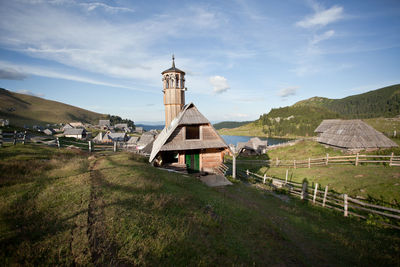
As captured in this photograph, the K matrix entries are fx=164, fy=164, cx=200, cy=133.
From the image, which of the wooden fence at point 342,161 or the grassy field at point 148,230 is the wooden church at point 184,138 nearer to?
the grassy field at point 148,230

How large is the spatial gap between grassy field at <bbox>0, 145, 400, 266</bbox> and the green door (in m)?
7.29

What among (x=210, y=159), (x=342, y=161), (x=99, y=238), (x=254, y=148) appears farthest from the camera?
(x=254, y=148)

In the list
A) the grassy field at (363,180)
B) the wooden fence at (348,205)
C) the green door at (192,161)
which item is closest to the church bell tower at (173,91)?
the green door at (192,161)

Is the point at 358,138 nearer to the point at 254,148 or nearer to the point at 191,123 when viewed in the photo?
the point at 254,148

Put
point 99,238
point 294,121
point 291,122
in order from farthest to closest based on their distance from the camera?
point 294,121, point 291,122, point 99,238

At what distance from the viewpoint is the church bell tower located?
724 inches

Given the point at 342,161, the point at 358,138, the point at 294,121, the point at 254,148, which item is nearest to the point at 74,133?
the point at 254,148

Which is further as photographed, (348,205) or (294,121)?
(294,121)

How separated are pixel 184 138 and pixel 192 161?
3.12 metres

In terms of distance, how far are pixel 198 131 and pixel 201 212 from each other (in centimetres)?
1032

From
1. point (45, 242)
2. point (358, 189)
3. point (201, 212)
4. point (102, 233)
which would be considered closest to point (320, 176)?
point (358, 189)

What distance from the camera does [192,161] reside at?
18141 mm

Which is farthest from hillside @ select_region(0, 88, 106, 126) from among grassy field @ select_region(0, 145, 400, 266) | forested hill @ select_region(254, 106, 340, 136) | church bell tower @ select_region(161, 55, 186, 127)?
forested hill @ select_region(254, 106, 340, 136)

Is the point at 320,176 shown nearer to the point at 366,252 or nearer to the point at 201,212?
the point at 366,252
